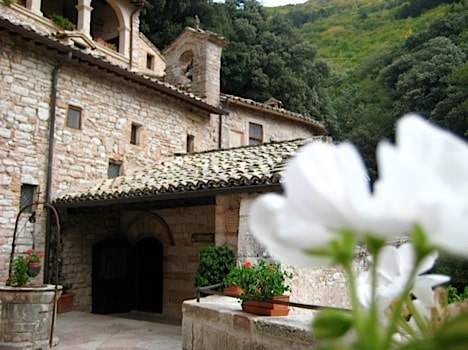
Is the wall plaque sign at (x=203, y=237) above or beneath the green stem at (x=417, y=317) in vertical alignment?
above

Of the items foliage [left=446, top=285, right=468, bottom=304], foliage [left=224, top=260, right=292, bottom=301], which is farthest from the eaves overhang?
foliage [left=446, top=285, right=468, bottom=304]

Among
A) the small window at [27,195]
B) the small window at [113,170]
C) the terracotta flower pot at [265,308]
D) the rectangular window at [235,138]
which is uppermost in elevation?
the rectangular window at [235,138]

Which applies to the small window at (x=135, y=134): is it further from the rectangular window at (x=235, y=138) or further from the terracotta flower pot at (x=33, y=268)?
the terracotta flower pot at (x=33, y=268)

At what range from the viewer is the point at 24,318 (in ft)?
20.8

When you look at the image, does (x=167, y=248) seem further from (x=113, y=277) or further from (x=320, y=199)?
(x=320, y=199)

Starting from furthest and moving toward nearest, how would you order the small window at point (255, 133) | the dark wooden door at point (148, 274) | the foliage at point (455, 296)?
the small window at point (255, 133) < the dark wooden door at point (148, 274) < the foliage at point (455, 296)

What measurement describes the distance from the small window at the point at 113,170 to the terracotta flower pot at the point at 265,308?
667 centimetres

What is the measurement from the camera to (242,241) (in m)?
7.12

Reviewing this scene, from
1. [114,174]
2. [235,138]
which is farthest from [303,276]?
[235,138]

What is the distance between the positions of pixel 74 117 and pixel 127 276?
11.5 feet

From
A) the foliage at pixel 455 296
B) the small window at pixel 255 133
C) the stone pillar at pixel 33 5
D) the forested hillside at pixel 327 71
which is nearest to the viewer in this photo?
the foliage at pixel 455 296

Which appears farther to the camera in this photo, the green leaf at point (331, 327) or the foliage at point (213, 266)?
the foliage at point (213, 266)

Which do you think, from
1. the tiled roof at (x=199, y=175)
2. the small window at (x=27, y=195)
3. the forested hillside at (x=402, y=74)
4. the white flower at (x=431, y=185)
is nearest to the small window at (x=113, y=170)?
the tiled roof at (x=199, y=175)

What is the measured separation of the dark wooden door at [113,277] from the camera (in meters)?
10.1
